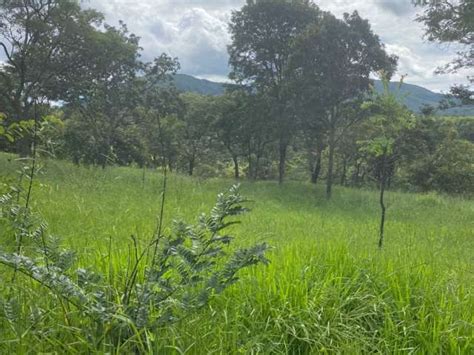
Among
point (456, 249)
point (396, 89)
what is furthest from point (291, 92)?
point (456, 249)

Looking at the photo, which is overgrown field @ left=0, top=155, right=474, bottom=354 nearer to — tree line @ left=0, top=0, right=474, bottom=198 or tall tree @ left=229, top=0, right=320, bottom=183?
tree line @ left=0, top=0, right=474, bottom=198

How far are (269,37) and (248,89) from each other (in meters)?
3.42

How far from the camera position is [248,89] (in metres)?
24.9

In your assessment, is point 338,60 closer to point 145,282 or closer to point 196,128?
point 145,282

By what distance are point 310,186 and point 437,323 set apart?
66.2 ft

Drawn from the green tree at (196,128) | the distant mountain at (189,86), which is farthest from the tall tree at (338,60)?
the green tree at (196,128)

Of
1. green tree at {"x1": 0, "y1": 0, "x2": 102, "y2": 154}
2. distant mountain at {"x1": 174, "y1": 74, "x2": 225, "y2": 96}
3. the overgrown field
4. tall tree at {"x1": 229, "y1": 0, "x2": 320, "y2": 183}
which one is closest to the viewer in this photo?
the overgrown field

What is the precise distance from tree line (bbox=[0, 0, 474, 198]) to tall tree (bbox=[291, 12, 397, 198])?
1.8 inches

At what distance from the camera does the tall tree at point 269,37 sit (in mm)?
22656

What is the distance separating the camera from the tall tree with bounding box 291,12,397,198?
60.2ft

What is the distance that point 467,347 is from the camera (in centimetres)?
248

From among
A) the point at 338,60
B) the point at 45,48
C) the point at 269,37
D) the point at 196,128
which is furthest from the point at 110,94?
the point at 196,128

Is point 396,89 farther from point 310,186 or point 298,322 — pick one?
point 310,186

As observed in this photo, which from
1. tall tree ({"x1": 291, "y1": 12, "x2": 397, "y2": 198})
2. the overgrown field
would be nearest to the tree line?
tall tree ({"x1": 291, "y1": 12, "x2": 397, "y2": 198})
